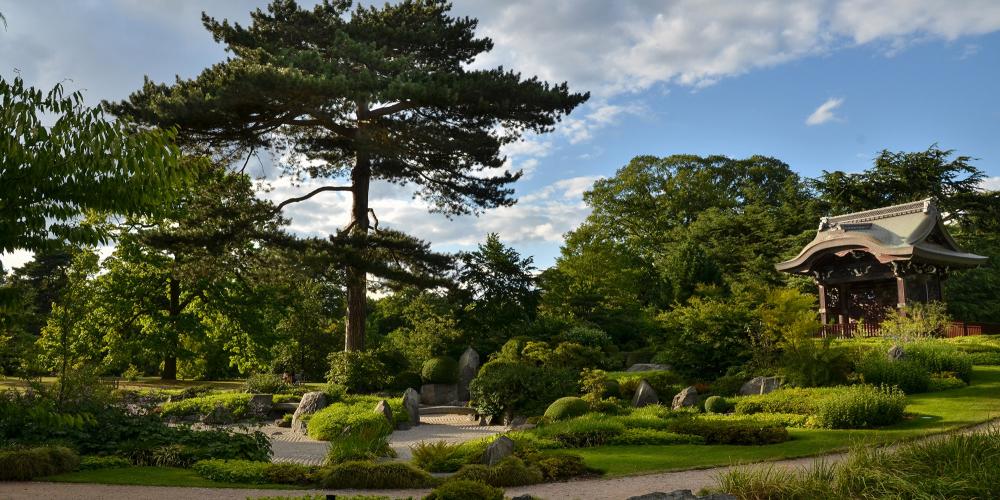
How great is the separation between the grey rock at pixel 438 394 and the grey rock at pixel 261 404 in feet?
15.3

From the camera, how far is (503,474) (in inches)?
360

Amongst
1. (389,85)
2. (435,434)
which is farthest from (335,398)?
(389,85)

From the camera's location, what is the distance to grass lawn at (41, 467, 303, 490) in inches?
360

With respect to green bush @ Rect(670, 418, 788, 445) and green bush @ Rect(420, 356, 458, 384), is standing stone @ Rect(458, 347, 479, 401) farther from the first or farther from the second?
green bush @ Rect(670, 418, 788, 445)

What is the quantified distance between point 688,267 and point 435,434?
61.4 feet

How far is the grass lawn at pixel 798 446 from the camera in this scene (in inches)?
397

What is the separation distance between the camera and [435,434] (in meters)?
16.3

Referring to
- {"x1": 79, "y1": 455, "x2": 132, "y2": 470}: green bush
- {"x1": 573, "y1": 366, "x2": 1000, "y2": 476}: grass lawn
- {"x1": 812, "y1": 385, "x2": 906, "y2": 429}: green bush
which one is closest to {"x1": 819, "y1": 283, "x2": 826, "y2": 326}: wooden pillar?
{"x1": 573, "y1": 366, "x2": 1000, "y2": 476}: grass lawn

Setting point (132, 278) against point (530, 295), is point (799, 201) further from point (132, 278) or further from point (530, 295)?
point (132, 278)

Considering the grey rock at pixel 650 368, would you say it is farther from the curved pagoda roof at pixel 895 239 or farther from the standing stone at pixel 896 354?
the curved pagoda roof at pixel 895 239

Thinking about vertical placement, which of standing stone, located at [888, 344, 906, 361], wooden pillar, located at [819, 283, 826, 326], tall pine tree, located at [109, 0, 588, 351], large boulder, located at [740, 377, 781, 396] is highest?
tall pine tree, located at [109, 0, 588, 351]

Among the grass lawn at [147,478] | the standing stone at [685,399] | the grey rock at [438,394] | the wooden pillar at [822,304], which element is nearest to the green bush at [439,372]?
the grey rock at [438,394]

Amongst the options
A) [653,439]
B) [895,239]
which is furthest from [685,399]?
[895,239]

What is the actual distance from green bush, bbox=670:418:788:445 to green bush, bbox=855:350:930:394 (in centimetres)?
500
